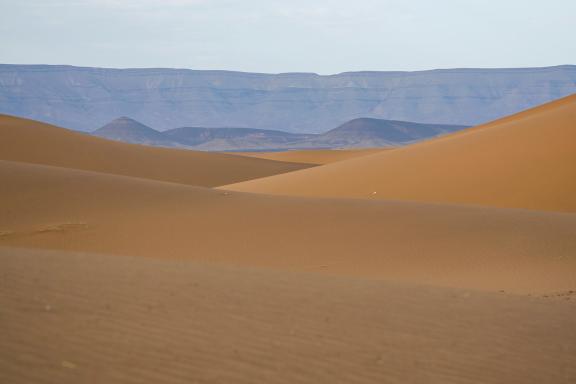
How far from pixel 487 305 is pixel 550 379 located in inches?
83.7

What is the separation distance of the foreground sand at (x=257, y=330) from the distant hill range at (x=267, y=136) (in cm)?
10944

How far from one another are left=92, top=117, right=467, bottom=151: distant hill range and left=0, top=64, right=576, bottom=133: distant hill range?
3885 cm

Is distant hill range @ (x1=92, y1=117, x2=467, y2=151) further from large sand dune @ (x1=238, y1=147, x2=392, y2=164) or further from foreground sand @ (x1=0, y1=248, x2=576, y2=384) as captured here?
foreground sand @ (x1=0, y1=248, x2=576, y2=384)

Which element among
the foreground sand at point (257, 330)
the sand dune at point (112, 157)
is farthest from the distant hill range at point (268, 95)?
the foreground sand at point (257, 330)

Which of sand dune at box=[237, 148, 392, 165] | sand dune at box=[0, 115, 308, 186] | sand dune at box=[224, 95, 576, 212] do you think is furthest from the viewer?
sand dune at box=[237, 148, 392, 165]

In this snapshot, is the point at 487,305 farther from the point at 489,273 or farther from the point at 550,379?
the point at 489,273

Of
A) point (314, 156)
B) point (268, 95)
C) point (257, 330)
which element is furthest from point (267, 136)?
point (257, 330)

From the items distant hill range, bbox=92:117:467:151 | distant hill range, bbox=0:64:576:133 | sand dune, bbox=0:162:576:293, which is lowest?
sand dune, bbox=0:162:576:293

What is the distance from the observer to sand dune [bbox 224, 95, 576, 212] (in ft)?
67.3

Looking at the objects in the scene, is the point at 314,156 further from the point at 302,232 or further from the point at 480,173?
the point at 302,232

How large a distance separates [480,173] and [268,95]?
532 ft

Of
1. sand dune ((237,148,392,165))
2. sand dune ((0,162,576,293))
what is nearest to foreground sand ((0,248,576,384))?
sand dune ((0,162,576,293))

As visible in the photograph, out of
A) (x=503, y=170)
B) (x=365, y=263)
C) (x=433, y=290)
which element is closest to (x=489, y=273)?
(x=365, y=263)

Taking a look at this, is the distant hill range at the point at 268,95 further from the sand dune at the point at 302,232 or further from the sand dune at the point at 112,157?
the sand dune at the point at 302,232
